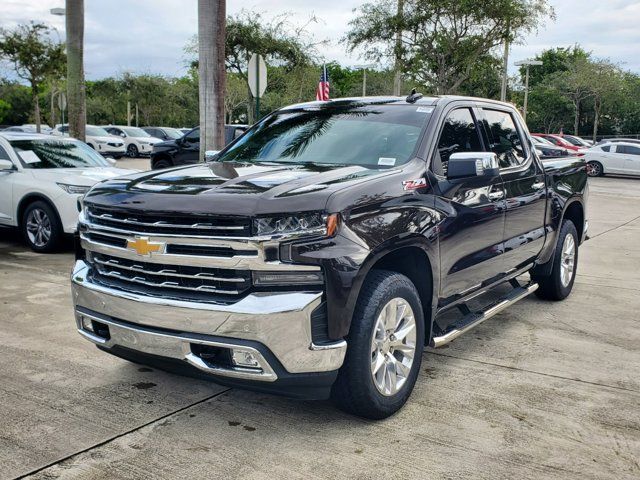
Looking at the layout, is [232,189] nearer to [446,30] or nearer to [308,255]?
[308,255]


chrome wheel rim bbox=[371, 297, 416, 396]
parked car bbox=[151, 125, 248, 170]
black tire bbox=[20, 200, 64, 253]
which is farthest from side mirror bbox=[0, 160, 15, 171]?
parked car bbox=[151, 125, 248, 170]

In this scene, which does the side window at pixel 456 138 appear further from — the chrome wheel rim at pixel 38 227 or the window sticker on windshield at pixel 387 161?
the chrome wheel rim at pixel 38 227

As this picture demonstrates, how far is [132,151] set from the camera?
31.8m

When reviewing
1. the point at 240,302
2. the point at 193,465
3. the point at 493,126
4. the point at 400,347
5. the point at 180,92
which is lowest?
the point at 193,465

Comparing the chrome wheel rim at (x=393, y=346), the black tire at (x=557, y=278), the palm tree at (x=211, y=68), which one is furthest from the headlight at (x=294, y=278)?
the palm tree at (x=211, y=68)

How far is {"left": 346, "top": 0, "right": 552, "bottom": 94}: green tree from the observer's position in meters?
26.1

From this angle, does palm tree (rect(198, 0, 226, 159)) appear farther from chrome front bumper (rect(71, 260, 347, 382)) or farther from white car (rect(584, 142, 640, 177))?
white car (rect(584, 142, 640, 177))

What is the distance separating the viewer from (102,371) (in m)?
4.60

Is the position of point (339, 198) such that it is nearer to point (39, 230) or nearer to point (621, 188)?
point (39, 230)

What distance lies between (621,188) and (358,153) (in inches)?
815

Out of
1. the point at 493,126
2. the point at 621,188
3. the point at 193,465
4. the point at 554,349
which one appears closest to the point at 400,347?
the point at 193,465

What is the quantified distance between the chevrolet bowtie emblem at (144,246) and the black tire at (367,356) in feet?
3.56

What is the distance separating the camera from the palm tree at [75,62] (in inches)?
574

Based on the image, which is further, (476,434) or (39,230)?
(39,230)
